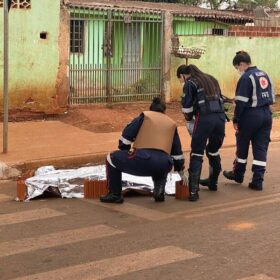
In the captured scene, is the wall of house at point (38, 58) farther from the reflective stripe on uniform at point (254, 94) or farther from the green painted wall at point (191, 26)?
the green painted wall at point (191, 26)

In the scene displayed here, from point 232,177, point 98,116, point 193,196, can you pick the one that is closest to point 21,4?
point 98,116

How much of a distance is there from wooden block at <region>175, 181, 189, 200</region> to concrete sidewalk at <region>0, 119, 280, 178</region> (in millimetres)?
2658

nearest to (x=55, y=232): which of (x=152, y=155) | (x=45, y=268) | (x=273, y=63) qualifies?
(x=45, y=268)

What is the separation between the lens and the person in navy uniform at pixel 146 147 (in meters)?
6.96

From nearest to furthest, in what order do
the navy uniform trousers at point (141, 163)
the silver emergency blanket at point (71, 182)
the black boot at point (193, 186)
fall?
the navy uniform trousers at point (141, 163) < the black boot at point (193, 186) < the silver emergency blanket at point (71, 182)

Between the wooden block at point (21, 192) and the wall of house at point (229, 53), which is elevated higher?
the wall of house at point (229, 53)

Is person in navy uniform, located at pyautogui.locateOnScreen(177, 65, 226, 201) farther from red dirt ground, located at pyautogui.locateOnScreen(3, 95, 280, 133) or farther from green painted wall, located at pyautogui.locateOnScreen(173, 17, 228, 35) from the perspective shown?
green painted wall, located at pyautogui.locateOnScreen(173, 17, 228, 35)

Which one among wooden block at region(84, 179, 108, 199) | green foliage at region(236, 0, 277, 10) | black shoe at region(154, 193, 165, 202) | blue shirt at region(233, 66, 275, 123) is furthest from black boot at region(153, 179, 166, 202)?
green foliage at region(236, 0, 277, 10)

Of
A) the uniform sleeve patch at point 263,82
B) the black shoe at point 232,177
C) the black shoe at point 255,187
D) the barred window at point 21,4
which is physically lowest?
the black shoe at point 255,187

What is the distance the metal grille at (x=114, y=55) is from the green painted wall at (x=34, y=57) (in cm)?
73

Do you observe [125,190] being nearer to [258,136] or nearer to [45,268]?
[258,136]

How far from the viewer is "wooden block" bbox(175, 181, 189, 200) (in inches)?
294

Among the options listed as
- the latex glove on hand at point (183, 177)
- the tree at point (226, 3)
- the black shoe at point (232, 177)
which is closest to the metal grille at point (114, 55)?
the black shoe at point (232, 177)

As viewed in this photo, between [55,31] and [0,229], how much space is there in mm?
7269
